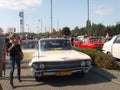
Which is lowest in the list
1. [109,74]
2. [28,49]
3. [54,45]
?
[109,74]

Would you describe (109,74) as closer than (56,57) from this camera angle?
No

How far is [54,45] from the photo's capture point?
12.8 m

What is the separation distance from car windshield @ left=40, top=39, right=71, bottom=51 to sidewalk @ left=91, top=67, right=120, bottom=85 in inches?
61.9

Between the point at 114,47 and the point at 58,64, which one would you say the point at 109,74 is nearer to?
the point at 58,64

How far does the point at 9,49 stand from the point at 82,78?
2.96 metres

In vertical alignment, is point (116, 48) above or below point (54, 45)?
below

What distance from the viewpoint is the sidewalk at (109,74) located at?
35.6 feet

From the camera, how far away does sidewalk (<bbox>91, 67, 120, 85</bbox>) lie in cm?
1086

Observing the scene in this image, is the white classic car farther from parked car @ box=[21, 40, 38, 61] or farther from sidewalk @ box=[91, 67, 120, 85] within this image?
parked car @ box=[21, 40, 38, 61]

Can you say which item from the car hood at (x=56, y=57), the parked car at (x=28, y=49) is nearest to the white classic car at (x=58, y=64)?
the car hood at (x=56, y=57)

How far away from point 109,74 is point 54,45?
2.51 meters

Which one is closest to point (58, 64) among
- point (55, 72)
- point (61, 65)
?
point (61, 65)

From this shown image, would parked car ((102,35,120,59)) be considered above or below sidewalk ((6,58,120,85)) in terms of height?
above

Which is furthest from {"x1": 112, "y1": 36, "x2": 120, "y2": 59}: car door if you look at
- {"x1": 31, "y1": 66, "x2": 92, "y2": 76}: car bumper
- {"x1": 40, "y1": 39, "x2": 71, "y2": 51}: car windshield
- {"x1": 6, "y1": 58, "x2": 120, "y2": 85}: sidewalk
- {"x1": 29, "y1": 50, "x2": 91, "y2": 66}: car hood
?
{"x1": 31, "y1": 66, "x2": 92, "y2": 76}: car bumper
